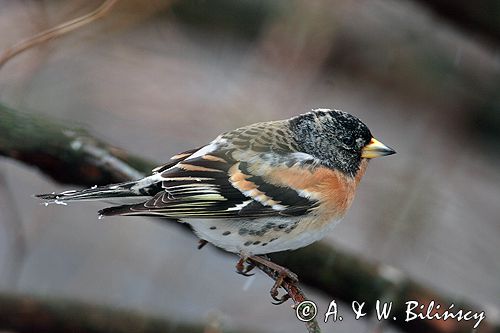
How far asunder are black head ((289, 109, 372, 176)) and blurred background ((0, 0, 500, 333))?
1020mm

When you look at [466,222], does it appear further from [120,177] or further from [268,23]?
[120,177]

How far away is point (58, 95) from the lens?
5500mm

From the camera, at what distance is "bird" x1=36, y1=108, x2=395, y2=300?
264 cm

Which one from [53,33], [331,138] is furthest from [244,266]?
[53,33]

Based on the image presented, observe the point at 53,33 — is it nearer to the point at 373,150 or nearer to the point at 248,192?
the point at 248,192

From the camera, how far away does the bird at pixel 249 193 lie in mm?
2639

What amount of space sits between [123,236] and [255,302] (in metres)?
1.39

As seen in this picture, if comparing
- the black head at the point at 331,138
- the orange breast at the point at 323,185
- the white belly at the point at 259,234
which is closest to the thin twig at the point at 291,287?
the white belly at the point at 259,234

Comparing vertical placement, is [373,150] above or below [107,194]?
above

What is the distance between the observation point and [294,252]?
320 centimetres

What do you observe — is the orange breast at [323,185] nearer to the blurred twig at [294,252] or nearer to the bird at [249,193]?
the bird at [249,193]

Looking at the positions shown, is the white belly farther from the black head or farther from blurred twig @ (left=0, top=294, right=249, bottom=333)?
blurred twig @ (left=0, top=294, right=249, bottom=333)

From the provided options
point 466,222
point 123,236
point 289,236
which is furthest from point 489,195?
point 289,236

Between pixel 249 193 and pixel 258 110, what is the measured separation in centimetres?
153
